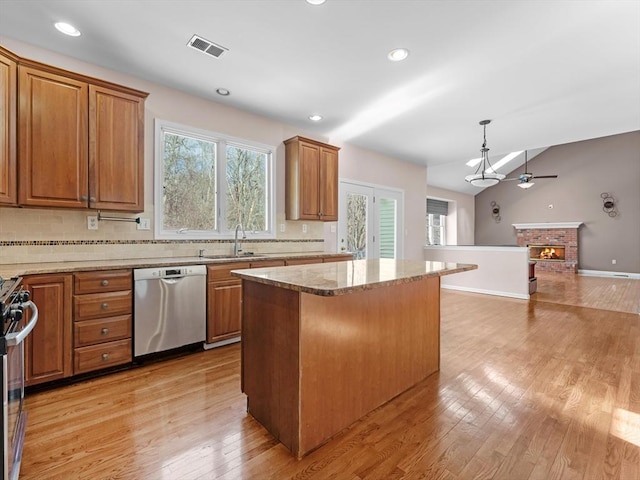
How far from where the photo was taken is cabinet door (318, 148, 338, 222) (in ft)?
14.2

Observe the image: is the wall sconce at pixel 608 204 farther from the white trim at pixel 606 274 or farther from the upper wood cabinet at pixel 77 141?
the upper wood cabinet at pixel 77 141

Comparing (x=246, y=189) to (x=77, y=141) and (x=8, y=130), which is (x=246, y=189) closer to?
(x=77, y=141)

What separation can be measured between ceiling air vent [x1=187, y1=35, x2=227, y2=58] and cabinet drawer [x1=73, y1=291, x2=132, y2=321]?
2090 millimetres

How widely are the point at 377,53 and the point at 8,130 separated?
9.41 feet

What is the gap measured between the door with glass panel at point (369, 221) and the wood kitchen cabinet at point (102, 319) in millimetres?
3219

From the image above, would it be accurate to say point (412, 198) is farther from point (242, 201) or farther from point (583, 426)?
point (583, 426)

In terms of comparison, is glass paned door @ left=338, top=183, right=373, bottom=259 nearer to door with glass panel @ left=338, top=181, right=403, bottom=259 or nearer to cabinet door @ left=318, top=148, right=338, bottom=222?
door with glass panel @ left=338, top=181, right=403, bottom=259

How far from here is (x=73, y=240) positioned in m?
2.72

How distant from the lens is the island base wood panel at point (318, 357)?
5.14 feet

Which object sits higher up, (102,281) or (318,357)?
(102,281)

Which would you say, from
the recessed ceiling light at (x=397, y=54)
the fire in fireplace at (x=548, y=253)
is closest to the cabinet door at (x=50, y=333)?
the recessed ceiling light at (x=397, y=54)

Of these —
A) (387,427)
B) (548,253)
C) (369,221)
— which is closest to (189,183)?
(387,427)

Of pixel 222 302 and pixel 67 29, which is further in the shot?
pixel 222 302

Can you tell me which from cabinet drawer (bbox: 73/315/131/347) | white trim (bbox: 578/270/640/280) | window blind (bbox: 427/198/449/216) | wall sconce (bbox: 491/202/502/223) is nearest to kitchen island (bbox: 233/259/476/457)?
cabinet drawer (bbox: 73/315/131/347)
